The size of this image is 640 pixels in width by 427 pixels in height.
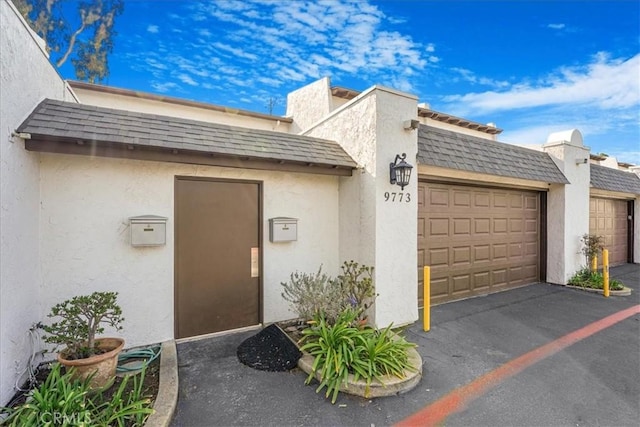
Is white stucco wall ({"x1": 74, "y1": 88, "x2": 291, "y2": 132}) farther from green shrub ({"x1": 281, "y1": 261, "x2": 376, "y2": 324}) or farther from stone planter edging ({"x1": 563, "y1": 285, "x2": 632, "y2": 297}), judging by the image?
stone planter edging ({"x1": 563, "y1": 285, "x2": 632, "y2": 297})

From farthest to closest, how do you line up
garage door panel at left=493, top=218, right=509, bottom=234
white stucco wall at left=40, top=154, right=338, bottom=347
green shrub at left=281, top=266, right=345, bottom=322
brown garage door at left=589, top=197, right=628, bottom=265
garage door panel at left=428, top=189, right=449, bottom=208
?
brown garage door at left=589, top=197, right=628, bottom=265
garage door panel at left=493, top=218, right=509, bottom=234
garage door panel at left=428, top=189, right=449, bottom=208
green shrub at left=281, top=266, right=345, bottom=322
white stucco wall at left=40, top=154, right=338, bottom=347

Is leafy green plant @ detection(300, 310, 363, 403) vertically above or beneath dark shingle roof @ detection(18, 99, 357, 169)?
beneath

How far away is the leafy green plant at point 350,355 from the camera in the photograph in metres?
3.34

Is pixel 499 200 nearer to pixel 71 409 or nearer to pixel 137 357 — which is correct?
pixel 137 357

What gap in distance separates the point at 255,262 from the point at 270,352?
1.52 m

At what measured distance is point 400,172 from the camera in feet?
15.9

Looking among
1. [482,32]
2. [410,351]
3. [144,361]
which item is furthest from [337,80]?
[144,361]

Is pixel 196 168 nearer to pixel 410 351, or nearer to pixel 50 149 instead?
pixel 50 149

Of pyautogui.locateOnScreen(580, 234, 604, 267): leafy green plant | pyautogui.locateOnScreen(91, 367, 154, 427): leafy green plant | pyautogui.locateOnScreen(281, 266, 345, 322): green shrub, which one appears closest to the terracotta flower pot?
pyautogui.locateOnScreen(91, 367, 154, 427): leafy green plant

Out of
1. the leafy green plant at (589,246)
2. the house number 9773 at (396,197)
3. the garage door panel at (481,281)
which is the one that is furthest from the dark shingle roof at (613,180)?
the house number 9773 at (396,197)

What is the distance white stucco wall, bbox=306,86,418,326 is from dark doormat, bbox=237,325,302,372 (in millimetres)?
1615

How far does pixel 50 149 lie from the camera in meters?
3.48

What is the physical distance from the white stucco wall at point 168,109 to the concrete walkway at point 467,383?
6964 millimetres

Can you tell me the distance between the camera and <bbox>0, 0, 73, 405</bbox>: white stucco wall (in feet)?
9.32
